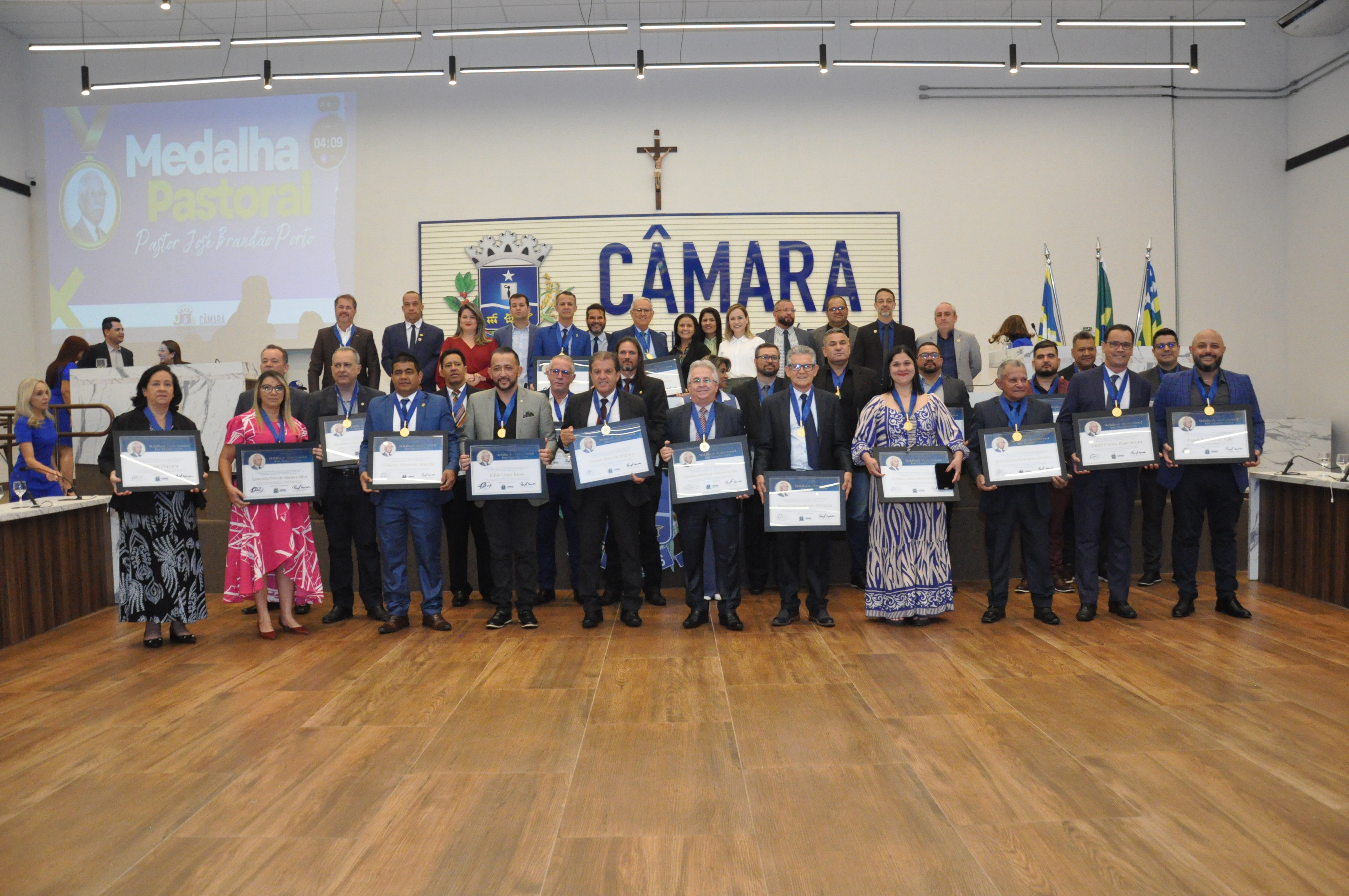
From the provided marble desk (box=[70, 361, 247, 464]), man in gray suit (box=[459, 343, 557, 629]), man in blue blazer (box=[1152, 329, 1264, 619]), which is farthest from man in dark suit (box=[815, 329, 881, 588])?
marble desk (box=[70, 361, 247, 464])

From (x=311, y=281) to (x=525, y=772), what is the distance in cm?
878

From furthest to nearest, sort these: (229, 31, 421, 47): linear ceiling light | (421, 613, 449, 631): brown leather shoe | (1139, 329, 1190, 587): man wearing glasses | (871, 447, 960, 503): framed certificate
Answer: (229, 31, 421, 47): linear ceiling light → (1139, 329, 1190, 587): man wearing glasses → (421, 613, 449, 631): brown leather shoe → (871, 447, 960, 503): framed certificate

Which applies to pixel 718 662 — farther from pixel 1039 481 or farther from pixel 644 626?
pixel 1039 481

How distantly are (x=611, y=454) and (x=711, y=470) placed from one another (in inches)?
22.6

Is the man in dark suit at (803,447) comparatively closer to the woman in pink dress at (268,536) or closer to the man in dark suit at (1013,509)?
the man in dark suit at (1013,509)

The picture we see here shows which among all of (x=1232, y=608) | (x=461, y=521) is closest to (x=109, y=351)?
(x=461, y=521)

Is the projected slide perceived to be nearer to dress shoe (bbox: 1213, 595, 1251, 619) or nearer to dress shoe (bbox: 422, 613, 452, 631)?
dress shoe (bbox: 422, 613, 452, 631)

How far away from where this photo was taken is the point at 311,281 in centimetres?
1050

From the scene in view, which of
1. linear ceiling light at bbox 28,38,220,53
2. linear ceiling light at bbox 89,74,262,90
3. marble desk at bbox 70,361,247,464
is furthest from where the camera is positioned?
linear ceiling light at bbox 89,74,262,90

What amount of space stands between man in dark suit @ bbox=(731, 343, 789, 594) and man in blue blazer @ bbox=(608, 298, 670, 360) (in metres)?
0.83

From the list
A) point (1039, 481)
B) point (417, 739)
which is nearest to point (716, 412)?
point (1039, 481)

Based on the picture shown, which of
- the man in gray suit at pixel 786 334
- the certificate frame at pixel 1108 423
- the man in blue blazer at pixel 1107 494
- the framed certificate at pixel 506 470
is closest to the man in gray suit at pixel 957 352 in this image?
the man in gray suit at pixel 786 334

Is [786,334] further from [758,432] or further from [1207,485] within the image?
[1207,485]

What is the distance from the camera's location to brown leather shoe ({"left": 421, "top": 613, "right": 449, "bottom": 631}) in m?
5.27
